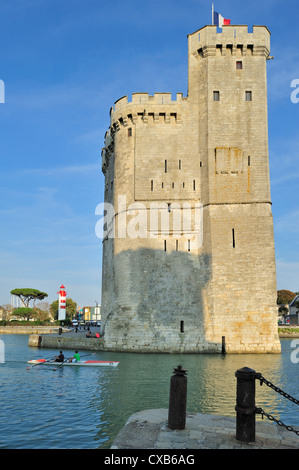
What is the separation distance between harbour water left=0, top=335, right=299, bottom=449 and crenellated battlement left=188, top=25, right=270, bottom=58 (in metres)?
19.9

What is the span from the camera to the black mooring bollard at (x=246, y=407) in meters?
6.41

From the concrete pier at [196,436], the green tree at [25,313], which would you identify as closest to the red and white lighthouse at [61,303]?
the green tree at [25,313]

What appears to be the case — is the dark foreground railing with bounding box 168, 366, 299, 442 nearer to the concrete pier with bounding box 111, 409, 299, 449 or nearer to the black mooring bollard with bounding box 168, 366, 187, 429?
the black mooring bollard with bounding box 168, 366, 187, 429

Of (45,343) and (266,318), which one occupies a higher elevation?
(266,318)

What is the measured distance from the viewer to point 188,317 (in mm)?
26781

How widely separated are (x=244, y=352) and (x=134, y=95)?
737 inches

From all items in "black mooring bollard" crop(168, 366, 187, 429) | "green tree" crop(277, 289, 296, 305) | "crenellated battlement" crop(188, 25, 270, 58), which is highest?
"crenellated battlement" crop(188, 25, 270, 58)

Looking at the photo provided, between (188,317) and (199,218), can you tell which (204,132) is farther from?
(188,317)

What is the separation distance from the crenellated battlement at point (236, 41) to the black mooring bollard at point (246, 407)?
26.5 metres

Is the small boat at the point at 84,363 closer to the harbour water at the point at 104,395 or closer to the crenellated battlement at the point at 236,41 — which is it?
the harbour water at the point at 104,395

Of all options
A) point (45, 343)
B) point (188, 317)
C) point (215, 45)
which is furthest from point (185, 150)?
point (45, 343)

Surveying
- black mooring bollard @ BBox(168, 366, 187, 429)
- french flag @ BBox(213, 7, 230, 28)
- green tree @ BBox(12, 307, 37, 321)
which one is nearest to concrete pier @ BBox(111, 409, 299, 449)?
black mooring bollard @ BBox(168, 366, 187, 429)

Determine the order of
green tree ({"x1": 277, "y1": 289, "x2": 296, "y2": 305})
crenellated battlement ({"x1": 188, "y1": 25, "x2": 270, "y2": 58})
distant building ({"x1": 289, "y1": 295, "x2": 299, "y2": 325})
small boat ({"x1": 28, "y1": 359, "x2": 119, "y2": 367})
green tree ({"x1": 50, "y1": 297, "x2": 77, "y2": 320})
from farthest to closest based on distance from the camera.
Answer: green tree ({"x1": 277, "y1": 289, "x2": 296, "y2": 305}), green tree ({"x1": 50, "y1": 297, "x2": 77, "y2": 320}), distant building ({"x1": 289, "y1": 295, "x2": 299, "y2": 325}), crenellated battlement ({"x1": 188, "y1": 25, "x2": 270, "y2": 58}), small boat ({"x1": 28, "y1": 359, "x2": 119, "y2": 367})

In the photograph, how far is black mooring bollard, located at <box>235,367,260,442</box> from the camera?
641cm
